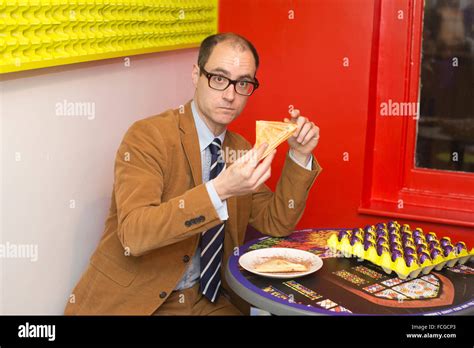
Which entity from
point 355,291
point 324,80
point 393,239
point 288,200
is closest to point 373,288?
point 355,291

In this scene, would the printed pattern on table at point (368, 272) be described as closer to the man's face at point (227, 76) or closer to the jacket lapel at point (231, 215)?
the jacket lapel at point (231, 215)

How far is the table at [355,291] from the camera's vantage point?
205 centimetres

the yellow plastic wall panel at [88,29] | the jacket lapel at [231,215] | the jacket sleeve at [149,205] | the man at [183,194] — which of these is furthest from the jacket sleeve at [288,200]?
the yellow plastic wall panel at [88,29]

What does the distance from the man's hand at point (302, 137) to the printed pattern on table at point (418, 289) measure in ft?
2.51

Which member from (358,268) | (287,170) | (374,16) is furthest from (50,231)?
(374,16)

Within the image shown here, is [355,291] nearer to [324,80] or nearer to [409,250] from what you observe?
[409,250]

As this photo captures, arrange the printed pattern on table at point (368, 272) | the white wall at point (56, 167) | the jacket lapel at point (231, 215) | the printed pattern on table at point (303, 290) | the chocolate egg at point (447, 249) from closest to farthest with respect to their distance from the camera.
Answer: the printed pattern on table at point (303, 290)
the white wall at point (56, 167)
the printed pattern on table at point (368, 272)
the chocolate egg at point (447, 249)
the jacket lapel at point (231, 215)

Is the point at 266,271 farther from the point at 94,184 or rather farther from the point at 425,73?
the point at 425,73

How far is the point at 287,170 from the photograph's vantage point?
2816 millimetres

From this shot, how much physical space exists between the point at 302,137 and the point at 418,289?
84cm

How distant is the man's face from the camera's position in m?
2.56

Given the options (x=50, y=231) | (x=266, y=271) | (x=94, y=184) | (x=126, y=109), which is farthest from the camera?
(x=126, y=109)

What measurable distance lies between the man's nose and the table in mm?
675

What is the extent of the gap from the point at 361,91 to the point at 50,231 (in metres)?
1.98
